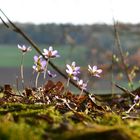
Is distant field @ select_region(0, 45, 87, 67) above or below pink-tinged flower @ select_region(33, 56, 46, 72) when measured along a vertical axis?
above

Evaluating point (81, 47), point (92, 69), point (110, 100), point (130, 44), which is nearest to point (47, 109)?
point (92, 69)

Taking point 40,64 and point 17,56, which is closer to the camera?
point 40,64

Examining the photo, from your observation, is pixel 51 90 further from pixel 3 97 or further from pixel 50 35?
pixel 50 35

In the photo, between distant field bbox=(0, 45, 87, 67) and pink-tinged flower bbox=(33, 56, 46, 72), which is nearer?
pink-tinged flower bbox=(33, 56, 46, 72)

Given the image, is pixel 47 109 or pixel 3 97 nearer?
pixel 47 109

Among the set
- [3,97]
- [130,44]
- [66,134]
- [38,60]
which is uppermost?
[130,44]

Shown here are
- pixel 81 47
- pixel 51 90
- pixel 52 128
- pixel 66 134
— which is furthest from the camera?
pixel 81 47

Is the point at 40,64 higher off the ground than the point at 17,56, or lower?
lower

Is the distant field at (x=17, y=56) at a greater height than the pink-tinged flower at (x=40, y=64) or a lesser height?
greater

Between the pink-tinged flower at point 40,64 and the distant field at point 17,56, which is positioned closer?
the pink-tinged flower at point 40,64

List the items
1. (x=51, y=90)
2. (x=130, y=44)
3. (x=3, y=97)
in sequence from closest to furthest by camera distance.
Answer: (x=3, y=97) < (x=51, y=90) < (x=130, y=44)

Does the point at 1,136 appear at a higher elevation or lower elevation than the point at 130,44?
lower
